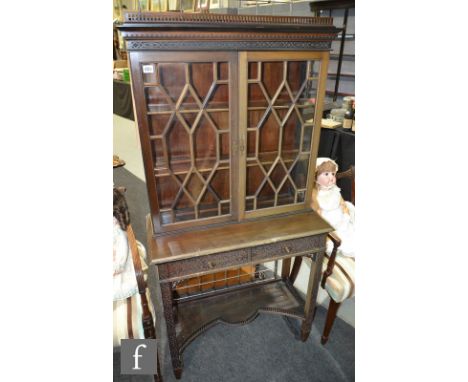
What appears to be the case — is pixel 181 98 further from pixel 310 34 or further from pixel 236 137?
pixel 310 34

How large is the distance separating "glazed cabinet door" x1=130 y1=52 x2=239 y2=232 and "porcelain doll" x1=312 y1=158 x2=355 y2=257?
0.54 metres

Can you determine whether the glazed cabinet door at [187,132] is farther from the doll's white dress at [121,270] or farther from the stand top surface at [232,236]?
the doll's white dress at [121,270]

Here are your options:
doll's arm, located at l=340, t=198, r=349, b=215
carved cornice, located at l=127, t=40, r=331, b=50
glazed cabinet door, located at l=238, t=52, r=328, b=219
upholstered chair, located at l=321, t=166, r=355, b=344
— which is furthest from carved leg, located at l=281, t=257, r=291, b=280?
carved cornice, located at l=127, t=40, r=331, b=50

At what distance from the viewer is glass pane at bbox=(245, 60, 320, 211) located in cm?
114

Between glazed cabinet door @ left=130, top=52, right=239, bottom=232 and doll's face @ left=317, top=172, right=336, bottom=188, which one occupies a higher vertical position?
glazed cabinet door @ left=130, top=52, right=239, bottom=232

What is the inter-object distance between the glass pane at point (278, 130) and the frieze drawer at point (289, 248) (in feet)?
0.58

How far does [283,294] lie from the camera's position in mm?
1713

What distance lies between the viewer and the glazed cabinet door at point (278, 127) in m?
1.11

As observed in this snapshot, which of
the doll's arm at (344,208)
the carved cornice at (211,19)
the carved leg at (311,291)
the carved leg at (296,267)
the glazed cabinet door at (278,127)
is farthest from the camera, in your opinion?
the carved leg at (296,267)

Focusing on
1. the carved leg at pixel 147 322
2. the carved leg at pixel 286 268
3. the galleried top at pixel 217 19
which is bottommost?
the carved leg at pixel 286 268

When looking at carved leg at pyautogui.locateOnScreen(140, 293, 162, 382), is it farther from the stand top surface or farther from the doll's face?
the doll's face

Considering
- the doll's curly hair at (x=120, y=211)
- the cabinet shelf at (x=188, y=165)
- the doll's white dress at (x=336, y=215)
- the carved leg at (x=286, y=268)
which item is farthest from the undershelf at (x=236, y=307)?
the cabinet shelf at (x=188, y=165)

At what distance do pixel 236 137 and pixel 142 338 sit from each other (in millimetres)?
888
